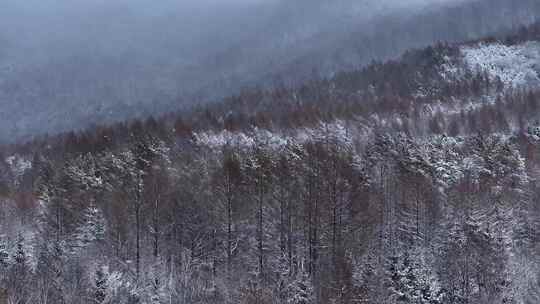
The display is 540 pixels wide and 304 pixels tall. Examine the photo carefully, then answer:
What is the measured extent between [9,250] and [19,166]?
63.4 metres

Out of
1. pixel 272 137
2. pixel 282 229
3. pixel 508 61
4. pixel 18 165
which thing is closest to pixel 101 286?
pixel 282 229

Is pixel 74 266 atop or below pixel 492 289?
atop

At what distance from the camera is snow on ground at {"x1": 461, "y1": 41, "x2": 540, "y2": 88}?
144250 mm

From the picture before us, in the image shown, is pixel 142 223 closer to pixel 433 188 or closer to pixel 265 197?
pixel 265 197

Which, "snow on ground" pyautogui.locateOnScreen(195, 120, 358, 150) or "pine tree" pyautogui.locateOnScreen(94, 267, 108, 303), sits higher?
"snow on ground" pyautogui.locateOnScreen(195, 120, 358, 150)

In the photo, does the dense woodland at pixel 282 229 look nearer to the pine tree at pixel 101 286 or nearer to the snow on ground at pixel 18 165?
the pine tree at pixel 101 286

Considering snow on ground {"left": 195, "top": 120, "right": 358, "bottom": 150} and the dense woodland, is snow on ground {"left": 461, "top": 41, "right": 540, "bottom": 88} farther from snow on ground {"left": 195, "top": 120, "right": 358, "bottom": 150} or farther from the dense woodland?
the dense woodland

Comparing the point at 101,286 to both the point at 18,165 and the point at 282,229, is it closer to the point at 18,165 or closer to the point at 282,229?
the point at 282,229

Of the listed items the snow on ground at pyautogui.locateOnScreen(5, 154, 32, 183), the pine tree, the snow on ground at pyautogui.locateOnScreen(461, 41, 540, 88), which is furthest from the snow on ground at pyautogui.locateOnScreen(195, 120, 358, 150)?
the snow on ground at pyautogui.locateOnScreen(461, 41, 540, 88)

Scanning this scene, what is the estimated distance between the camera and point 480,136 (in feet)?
277

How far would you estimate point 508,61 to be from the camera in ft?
504

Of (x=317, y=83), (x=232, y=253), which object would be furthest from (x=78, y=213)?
(x=317, y=83)

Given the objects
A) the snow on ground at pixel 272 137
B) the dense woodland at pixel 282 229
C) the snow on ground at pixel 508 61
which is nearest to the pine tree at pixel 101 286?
the dense woodland at pixel 282 229

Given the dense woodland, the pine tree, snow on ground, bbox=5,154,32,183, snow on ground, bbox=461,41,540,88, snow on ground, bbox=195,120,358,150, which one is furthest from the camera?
snow on ground, bbox=461,41,540,88
